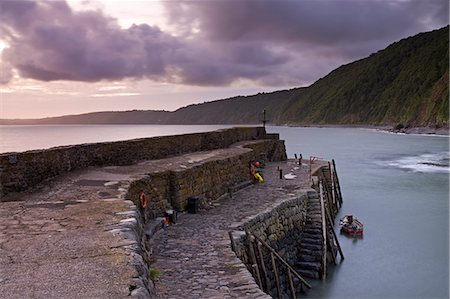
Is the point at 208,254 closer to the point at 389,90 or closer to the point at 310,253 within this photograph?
the point at 310,253

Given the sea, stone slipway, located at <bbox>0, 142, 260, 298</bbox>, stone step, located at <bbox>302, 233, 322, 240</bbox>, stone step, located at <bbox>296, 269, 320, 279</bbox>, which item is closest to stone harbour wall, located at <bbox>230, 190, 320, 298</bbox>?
stone step, located at <bbox>302, 233, 322, 240</bbox>

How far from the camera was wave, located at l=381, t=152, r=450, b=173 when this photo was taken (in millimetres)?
39222

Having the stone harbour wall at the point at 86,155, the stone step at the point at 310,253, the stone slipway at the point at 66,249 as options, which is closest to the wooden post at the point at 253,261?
the stone slipway at the point at 66,249

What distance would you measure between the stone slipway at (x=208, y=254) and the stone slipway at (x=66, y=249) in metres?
0.26

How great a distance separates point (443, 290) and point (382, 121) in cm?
11856

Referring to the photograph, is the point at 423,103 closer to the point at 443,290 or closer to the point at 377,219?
the point at 377,219

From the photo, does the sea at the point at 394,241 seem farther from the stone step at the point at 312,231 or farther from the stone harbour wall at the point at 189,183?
the stone harbour wall at the point at 189,183

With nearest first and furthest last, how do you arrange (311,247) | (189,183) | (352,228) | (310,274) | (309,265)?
(189,183)
(310,274)
(309,265)
(311,247)
(352,228)

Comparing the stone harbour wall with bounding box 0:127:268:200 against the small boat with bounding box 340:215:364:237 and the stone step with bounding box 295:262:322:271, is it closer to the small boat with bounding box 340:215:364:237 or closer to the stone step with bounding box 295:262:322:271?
the stone step with bounding box 295:262:322:271

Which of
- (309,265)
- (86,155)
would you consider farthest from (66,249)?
(309,265)

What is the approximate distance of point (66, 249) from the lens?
4.99 m

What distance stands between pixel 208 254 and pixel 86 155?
18.0 ft

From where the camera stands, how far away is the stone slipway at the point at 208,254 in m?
7.13

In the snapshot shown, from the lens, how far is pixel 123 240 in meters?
5.19
